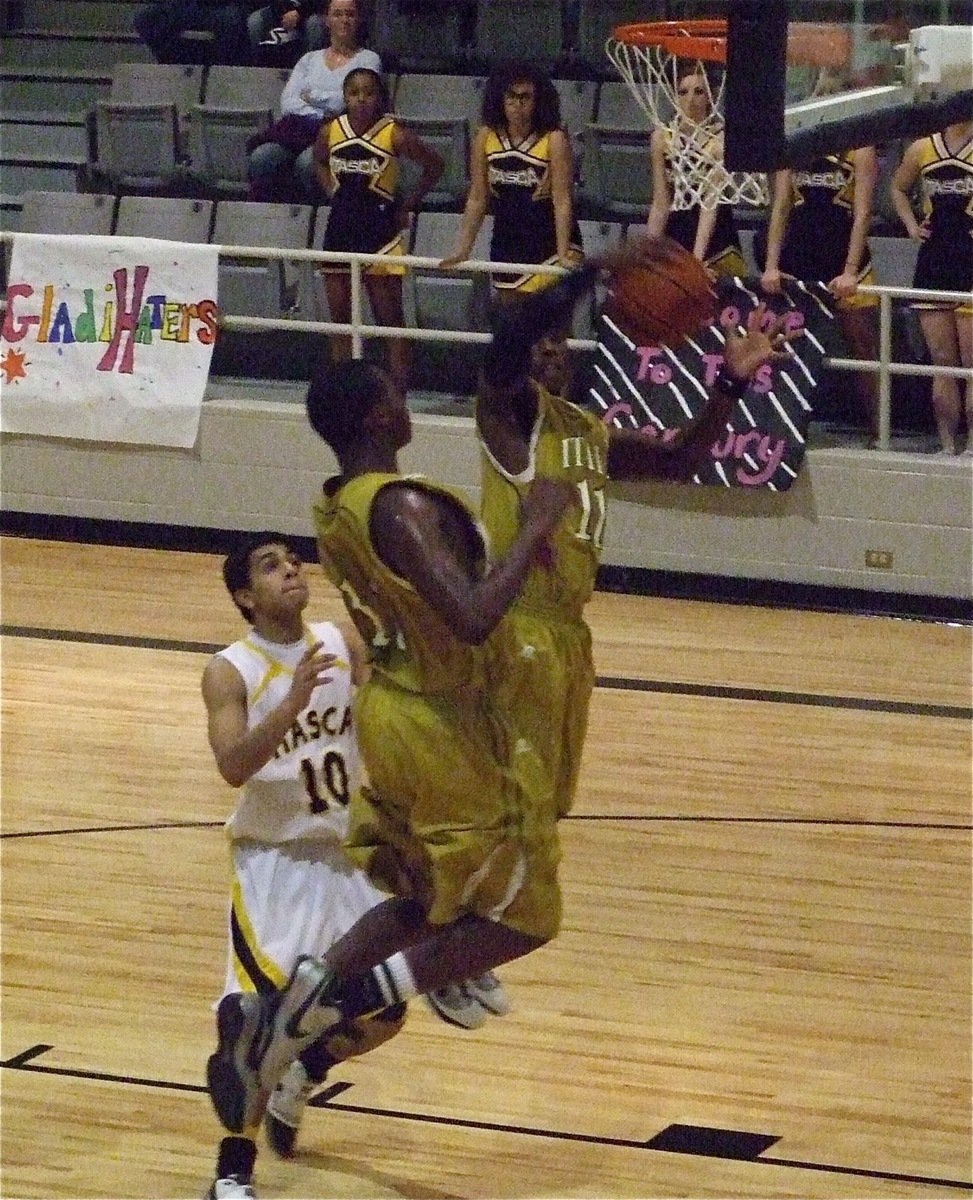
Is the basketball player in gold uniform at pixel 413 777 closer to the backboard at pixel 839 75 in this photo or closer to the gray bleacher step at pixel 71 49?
the backboard at pixel 839 75

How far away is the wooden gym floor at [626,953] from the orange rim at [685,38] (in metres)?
2.39

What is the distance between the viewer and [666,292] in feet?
15.1

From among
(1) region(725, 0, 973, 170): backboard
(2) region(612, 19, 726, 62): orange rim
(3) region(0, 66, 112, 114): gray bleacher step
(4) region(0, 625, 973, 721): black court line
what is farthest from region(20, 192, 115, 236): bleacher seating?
(1) region(725, 0, 973, 170): backboard

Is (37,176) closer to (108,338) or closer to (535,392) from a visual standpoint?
(108,338)

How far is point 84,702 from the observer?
8352 millimetres

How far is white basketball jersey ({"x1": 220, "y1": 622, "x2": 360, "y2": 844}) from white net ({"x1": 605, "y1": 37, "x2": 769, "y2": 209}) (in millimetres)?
4860

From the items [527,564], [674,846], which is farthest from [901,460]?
[527,564]

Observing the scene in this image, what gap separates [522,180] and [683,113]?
1.19 m

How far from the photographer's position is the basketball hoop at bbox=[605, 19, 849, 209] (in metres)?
8.43

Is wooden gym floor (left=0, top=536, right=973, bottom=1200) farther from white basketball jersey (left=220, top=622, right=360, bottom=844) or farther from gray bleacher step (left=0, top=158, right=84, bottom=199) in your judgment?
gray bleacher step (left=0, top=158, right=84, bottom=199)

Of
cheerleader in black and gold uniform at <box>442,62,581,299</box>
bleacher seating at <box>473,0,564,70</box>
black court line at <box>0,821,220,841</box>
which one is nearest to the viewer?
black court line at <box>0,821,220,841</box>

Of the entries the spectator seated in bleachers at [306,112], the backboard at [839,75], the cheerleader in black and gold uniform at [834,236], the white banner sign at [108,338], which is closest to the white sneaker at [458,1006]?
the backboard at [839,75]

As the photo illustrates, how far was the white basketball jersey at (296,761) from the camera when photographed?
4496 mm

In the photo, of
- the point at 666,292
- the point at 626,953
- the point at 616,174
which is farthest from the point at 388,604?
the point at 616,174
